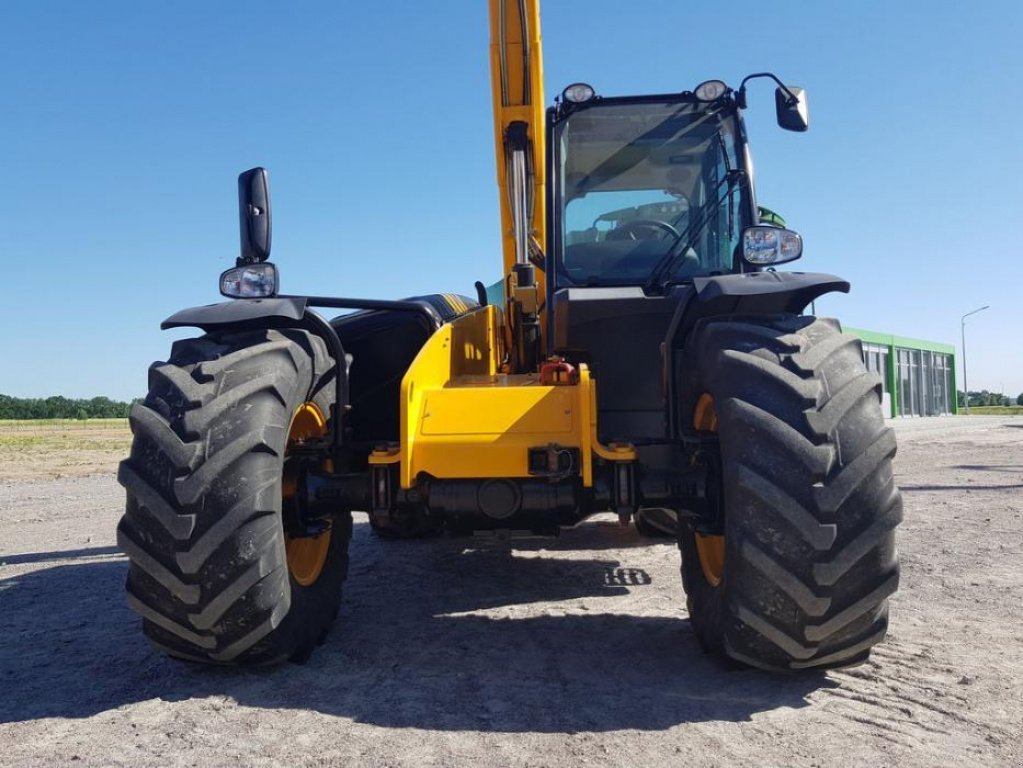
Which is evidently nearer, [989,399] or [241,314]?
[241,314]

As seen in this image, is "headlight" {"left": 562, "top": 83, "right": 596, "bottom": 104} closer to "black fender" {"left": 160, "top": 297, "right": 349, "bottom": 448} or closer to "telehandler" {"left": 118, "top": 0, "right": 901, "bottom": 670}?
"telehandler" {"left": 118, "top": 0, "right": 901, "bottom": 670}

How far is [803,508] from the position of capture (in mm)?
2740

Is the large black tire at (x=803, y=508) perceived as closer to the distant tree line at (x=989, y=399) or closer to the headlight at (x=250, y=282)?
the headlight at (x=250, y=282)

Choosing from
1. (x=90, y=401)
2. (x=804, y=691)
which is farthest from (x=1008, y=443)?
(x=90, y=401)

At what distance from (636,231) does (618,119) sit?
2.52ft

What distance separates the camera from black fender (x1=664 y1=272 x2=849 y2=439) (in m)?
3.22

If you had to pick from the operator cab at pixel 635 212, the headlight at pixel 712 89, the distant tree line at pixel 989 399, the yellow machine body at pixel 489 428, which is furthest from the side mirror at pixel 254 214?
the distant tree line at pixel 989 399

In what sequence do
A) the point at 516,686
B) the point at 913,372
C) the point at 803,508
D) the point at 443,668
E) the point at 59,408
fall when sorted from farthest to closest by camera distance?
the point at 59,408, the point at 913,372, the point at 443,668, the point at 516,686, the point at 803,508

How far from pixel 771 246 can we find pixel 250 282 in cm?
235

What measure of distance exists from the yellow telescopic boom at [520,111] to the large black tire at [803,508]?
2.18 meters

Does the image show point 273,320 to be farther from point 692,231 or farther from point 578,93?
point 578,93

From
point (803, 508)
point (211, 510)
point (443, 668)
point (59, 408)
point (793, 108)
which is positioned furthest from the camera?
point (59, 408)

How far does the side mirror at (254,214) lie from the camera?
3.53 meters

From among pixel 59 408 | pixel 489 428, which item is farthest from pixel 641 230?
pixel 59 408
